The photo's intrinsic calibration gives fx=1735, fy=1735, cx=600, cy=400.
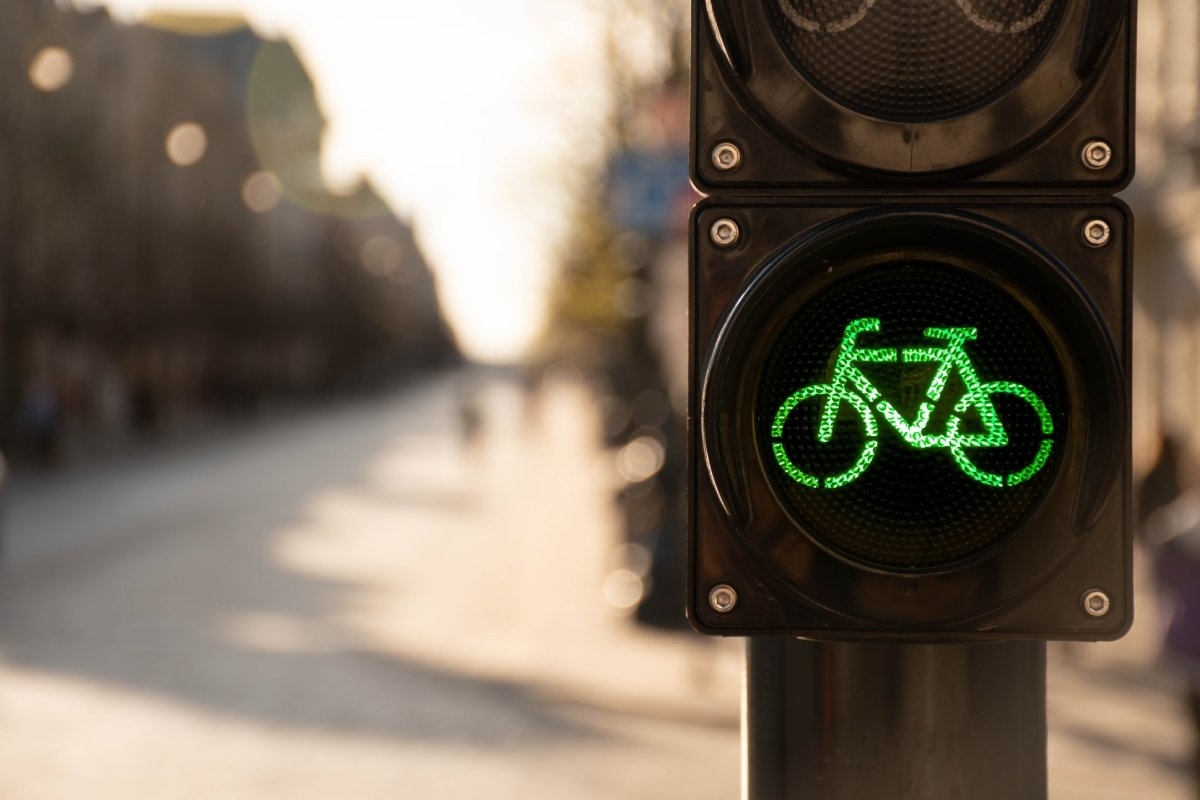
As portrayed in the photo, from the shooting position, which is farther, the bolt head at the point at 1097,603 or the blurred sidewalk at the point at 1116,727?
the blurred sidewalk at the point at 1116,727

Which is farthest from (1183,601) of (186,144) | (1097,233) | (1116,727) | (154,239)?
(186,144)

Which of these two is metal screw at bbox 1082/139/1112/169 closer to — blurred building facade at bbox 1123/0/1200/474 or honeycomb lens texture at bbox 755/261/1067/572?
honeycomb lens texture at bbox 755/261/1067/572

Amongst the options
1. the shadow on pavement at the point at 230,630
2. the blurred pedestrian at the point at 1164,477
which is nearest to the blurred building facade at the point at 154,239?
the shadow on pavement at the point at 230,630

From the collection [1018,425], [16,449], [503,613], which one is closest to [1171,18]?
[503,613]

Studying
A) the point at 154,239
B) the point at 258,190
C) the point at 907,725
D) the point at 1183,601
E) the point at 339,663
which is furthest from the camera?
the point at 258,190

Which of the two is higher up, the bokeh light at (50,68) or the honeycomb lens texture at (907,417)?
the bokeh light at (50,68)

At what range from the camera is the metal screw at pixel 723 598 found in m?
1.74

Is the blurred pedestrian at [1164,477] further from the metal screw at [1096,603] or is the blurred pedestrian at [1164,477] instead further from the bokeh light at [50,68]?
the bokeh light at [50,68]

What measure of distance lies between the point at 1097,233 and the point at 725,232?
0.37 metres

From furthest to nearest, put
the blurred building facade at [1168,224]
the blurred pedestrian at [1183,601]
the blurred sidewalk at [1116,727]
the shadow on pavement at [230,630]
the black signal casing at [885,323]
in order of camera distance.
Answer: the blurred building facade at [1168,224] < the shadow on pavement at [230,630] < the blurred sidewalk at [1116,727] < the blurred pedestrian at [1183,601] < the black signal casing at [885,323]

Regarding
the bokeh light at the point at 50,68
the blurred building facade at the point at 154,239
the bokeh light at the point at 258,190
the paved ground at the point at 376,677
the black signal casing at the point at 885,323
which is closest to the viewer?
the black signal casing at the point at 885,323

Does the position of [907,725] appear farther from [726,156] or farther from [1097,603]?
[726,156]

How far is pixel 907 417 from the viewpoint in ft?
5.65

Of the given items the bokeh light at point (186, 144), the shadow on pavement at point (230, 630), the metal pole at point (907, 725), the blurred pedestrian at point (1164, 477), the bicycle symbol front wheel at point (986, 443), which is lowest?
the shadow on pavement at point (230, 630)
